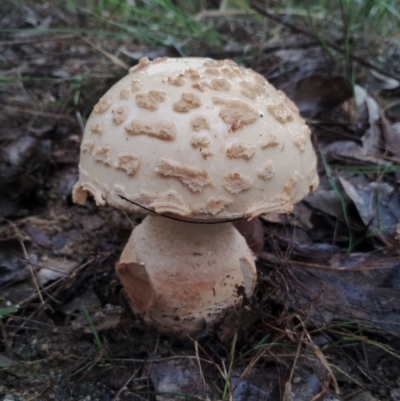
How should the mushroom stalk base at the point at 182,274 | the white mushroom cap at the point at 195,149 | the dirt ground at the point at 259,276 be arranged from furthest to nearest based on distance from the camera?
1. the mushroom stalk base at the point at 182,274
2. the dirt ground at the point at 259,276
3. the white mushroom cap at the point at 195,149

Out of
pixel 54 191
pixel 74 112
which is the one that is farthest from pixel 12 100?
pixel 54 191

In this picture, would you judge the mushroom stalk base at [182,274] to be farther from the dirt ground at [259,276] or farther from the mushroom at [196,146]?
the mushroom at [196,146]

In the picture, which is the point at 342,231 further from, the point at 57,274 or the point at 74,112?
the point at 74,112

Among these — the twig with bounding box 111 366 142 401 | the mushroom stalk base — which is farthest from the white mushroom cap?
the twig with bounding box 111 366 142 401

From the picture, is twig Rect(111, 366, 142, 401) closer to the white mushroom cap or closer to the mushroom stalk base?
the mushroom stalk base

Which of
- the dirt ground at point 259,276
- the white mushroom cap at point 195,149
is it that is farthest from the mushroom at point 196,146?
the dirt ground at point 259,276

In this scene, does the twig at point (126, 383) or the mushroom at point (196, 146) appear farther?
the twig at point (126, 383)
